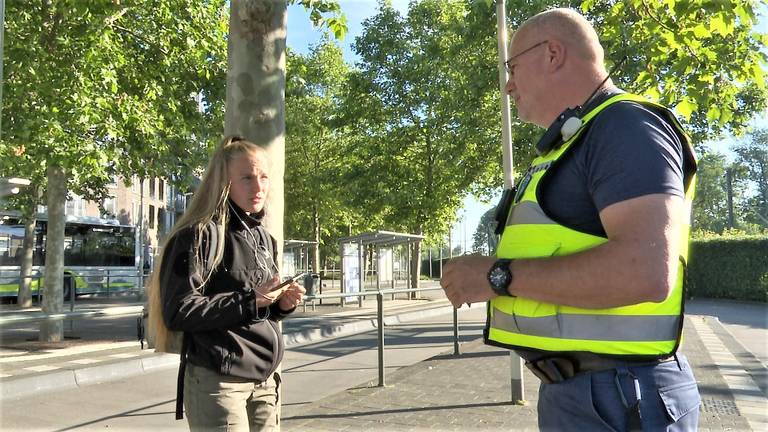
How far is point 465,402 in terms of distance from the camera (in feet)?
20.4

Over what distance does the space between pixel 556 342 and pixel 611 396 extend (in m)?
0.18

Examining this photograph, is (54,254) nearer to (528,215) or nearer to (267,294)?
(267,294)

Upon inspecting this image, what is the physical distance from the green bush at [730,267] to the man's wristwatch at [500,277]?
2388cm

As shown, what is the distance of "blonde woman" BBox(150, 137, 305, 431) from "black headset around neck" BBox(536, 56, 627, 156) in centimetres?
115

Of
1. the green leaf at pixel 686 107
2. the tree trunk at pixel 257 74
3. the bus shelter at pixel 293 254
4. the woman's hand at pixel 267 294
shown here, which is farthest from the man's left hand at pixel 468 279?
the bus shelter at pixel 293 254

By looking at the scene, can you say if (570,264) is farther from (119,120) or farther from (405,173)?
(405,173)

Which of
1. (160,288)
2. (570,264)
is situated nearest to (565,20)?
(570,264)

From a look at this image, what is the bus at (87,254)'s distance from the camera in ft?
74.8

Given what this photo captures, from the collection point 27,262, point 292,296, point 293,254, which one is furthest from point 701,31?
point 27,262

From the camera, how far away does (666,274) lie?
1.44 m

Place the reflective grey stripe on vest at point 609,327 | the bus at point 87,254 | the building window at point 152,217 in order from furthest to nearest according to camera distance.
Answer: the building window at point 152,217 → the bus at point 87,254 → the reflective grey stripe on vest at point 609,327

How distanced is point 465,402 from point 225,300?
440 cm

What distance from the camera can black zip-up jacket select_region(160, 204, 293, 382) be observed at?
229cm

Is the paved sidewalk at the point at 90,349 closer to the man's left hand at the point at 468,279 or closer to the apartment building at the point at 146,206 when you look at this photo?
the man's left hand at the point at 468,279
